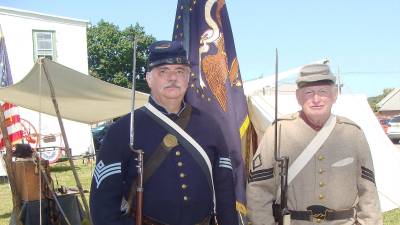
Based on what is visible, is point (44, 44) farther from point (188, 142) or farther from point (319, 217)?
point (319, 217)

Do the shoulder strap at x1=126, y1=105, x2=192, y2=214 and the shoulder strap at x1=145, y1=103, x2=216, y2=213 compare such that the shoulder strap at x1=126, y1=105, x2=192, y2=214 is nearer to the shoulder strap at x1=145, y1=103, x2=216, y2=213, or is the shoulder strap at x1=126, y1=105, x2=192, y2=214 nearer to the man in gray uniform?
the shoulder strap at x1=145, y1=103, x2=216, y2=213

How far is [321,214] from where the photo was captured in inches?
97.1

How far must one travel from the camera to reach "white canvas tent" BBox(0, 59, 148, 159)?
542 cm

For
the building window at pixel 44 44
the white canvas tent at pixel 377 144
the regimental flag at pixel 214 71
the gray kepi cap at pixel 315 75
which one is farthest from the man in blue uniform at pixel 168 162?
the building window at pixel 44 44

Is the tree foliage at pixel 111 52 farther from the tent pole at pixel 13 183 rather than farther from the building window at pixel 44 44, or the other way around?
the tent pole at pixel 13 183

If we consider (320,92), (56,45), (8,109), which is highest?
(56,45)

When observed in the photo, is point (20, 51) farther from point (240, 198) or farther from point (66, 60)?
point (240, 198)

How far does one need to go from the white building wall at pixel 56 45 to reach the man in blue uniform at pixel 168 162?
12986 mm

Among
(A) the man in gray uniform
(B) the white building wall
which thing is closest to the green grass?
(B) the white building wall

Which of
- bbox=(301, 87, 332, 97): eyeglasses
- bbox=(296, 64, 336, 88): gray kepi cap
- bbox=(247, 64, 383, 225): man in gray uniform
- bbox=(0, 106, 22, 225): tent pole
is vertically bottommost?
bbox=(0, 106, 22, 225): tent pole

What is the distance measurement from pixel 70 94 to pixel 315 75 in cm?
442

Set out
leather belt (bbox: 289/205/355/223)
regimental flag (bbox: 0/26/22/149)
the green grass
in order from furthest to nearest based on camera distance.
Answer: the green grass → regimental flag (bbox: 0/26/22/149) → leather belt (bbox: 289/205/355/223)

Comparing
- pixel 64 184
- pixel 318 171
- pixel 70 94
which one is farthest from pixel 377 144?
pixel 64 184

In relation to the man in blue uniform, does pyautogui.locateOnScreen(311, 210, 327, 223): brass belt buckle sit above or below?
below
